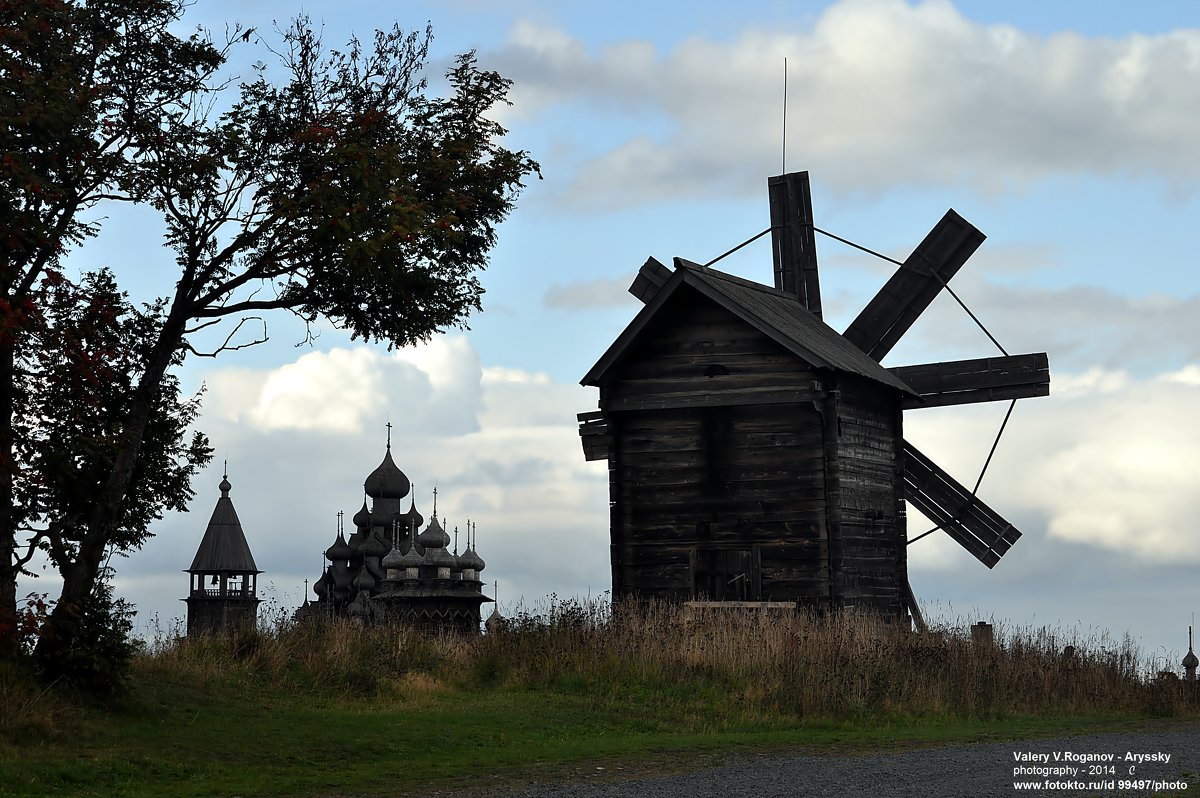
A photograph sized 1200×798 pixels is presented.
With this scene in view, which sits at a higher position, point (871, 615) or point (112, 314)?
point (112, 314)

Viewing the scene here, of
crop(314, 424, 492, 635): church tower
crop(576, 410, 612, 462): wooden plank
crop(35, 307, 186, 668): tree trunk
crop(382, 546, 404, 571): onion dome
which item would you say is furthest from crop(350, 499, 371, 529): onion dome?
crop(35, 307, 186, 668): tree trunk

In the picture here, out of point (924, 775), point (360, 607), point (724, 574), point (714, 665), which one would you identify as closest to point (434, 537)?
point (360, 607)

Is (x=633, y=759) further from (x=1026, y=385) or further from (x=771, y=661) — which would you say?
(x=1026, y=385)

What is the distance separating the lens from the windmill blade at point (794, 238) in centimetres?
3738

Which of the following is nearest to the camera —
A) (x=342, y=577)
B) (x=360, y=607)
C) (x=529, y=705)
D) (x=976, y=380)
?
(x=529, y=705)

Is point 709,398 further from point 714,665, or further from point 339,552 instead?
point 339,552

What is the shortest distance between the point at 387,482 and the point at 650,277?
36548 millimetres

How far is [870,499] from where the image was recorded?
30891mm

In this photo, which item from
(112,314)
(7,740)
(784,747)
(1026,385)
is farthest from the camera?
(1026,385)

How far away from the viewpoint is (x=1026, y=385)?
33.0m

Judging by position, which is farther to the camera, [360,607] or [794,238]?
[360,607]

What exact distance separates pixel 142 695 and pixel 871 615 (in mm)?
15037

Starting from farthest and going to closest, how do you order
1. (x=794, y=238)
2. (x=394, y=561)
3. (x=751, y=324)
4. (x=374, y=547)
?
(x=374, y=547) → (x=394, y=561) → (x=794, y=238) → (x=751, y=324)

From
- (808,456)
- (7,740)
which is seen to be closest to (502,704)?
(7,740)
